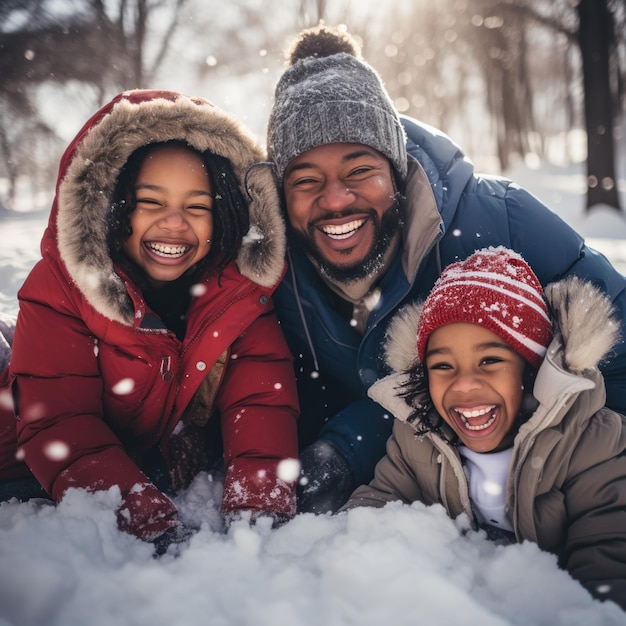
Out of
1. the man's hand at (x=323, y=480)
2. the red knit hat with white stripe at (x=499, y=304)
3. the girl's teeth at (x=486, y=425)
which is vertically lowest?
the man's hand at (x=323, y=480)

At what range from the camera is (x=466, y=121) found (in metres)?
33.5

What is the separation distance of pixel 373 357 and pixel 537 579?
1219mm

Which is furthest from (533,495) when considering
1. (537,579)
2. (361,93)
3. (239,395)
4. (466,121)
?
(466,121)

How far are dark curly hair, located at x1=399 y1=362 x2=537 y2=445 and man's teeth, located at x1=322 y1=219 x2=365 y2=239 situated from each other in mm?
739

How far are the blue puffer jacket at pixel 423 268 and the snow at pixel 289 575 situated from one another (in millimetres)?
748

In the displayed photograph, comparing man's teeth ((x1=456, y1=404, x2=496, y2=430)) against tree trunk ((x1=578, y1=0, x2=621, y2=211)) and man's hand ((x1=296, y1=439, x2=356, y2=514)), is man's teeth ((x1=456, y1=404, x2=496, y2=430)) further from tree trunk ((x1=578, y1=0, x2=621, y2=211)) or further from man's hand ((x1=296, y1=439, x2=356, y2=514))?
tree trunk ((x1=578, y1=0, x2=621, y2=211))

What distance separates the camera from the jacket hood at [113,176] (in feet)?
7.19

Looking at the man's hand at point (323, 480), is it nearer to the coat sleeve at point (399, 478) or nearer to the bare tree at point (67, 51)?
the coat sleeve at point (399, 478)

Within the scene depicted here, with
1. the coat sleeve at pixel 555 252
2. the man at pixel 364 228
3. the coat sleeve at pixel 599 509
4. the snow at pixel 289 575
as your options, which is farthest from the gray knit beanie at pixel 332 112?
the snow at pixel 289 575

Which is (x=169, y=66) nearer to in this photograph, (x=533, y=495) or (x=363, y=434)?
(x=363, y=434)

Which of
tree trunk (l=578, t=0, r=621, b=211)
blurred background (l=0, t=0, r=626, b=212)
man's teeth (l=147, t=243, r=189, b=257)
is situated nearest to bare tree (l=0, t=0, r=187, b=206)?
blurred background (l=0, t=0, r=626, b=212)

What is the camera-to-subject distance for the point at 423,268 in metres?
2.51

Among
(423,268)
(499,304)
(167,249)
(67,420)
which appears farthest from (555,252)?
(67,420)

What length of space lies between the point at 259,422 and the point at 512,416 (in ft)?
3.25
